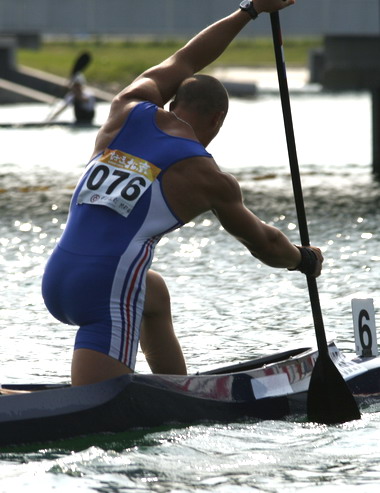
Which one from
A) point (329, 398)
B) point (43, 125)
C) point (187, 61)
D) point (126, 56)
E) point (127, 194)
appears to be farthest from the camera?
point (126, 56)

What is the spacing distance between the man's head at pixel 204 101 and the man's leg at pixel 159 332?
69 cm

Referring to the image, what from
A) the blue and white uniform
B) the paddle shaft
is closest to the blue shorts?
the blue and white uniform

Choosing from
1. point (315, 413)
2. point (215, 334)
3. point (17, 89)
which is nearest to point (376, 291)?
point (215, 334)

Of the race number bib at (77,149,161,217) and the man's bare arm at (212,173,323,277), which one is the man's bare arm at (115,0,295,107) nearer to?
the race number bib at (77,149,161,217)

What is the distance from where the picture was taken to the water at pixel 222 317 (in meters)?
5.60

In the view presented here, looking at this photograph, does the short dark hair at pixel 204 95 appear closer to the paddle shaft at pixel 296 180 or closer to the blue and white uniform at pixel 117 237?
the blue and white uniform at pixel 117 237

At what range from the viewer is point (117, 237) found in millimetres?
5879

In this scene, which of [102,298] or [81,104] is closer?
[102,298]

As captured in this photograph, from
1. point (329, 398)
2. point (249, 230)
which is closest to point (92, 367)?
point (249, 230)

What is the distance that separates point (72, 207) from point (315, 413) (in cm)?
157

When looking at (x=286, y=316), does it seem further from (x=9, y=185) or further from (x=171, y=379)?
(x=9, y=185)

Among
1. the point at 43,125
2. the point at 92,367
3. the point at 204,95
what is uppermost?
the point at 204,95

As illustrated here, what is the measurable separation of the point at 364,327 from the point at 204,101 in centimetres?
187

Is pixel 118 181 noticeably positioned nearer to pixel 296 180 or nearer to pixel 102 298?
pixel 102 298
